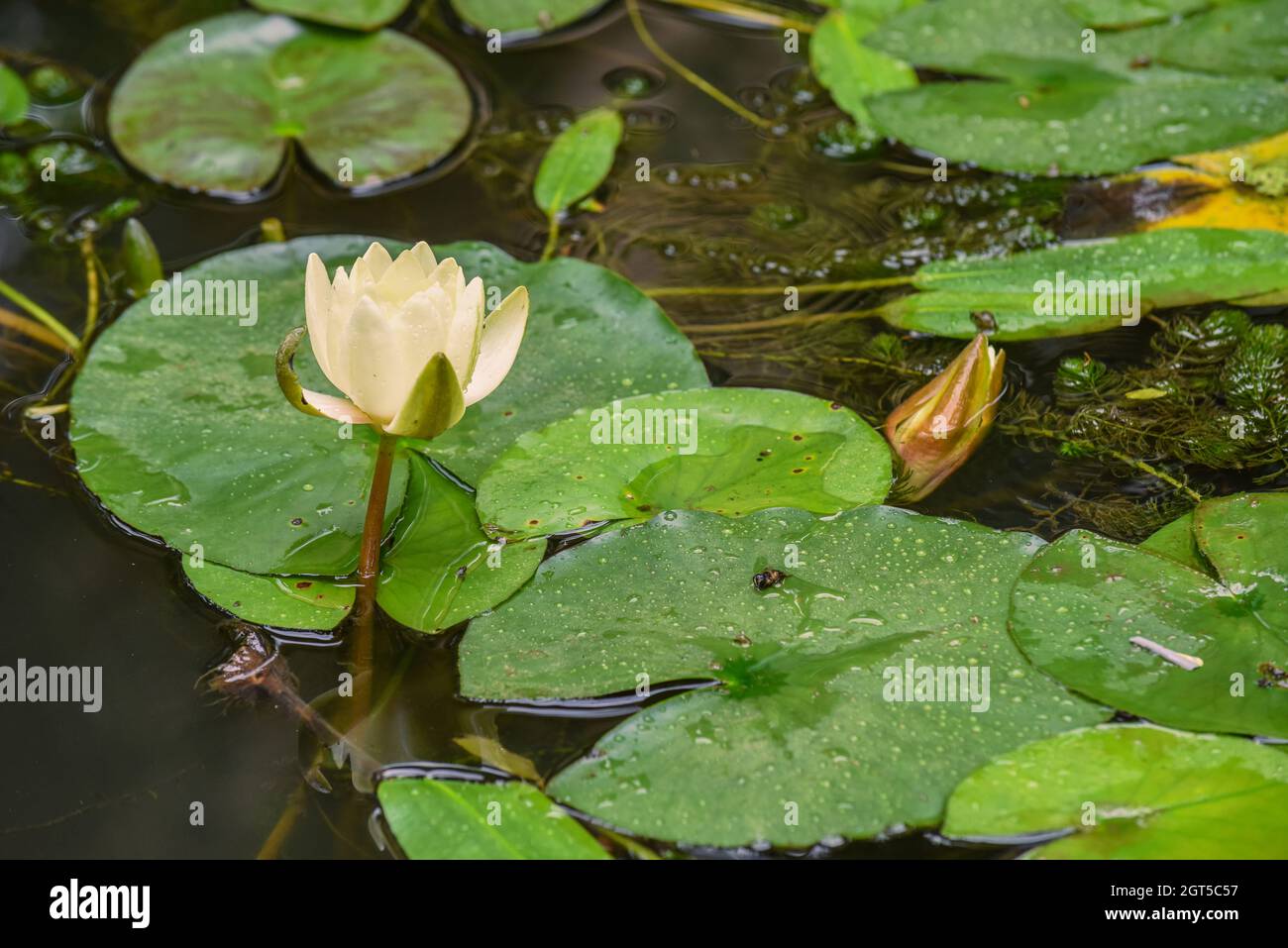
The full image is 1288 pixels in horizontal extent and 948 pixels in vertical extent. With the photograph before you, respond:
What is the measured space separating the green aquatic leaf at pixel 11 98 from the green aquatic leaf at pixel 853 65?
2.34 metres

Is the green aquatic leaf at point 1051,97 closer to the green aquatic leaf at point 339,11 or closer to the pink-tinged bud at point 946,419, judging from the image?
the pink-tinged bud at point 946,419

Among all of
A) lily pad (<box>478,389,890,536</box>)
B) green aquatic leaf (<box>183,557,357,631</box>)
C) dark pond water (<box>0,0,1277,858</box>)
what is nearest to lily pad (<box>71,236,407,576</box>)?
green aquatic leaf (<box>183,557,357,631</box>)

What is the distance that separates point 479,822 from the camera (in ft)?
5.39

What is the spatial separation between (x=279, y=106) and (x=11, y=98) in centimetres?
83

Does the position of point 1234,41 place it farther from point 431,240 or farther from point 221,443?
point 221,443

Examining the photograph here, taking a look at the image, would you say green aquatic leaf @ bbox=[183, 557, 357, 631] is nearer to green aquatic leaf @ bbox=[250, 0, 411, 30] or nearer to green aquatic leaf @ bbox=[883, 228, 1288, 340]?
green aquatic leaf @ bbox=[883, 228, 1288, 340]

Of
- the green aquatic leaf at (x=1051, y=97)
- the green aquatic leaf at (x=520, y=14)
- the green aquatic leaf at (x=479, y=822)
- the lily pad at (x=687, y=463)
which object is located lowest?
the green aquatic leaf at (x=479, y=822)

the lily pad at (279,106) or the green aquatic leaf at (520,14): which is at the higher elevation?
the green aquatic leaf at (520,14)

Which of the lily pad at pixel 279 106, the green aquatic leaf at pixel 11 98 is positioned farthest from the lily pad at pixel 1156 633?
the green aquatic leaf at pixel 11 98

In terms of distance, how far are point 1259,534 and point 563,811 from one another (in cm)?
128

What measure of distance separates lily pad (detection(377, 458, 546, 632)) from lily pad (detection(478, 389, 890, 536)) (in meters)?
0.06

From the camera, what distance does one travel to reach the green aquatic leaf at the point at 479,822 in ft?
5.29

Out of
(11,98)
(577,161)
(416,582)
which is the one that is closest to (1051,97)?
(577,161)
